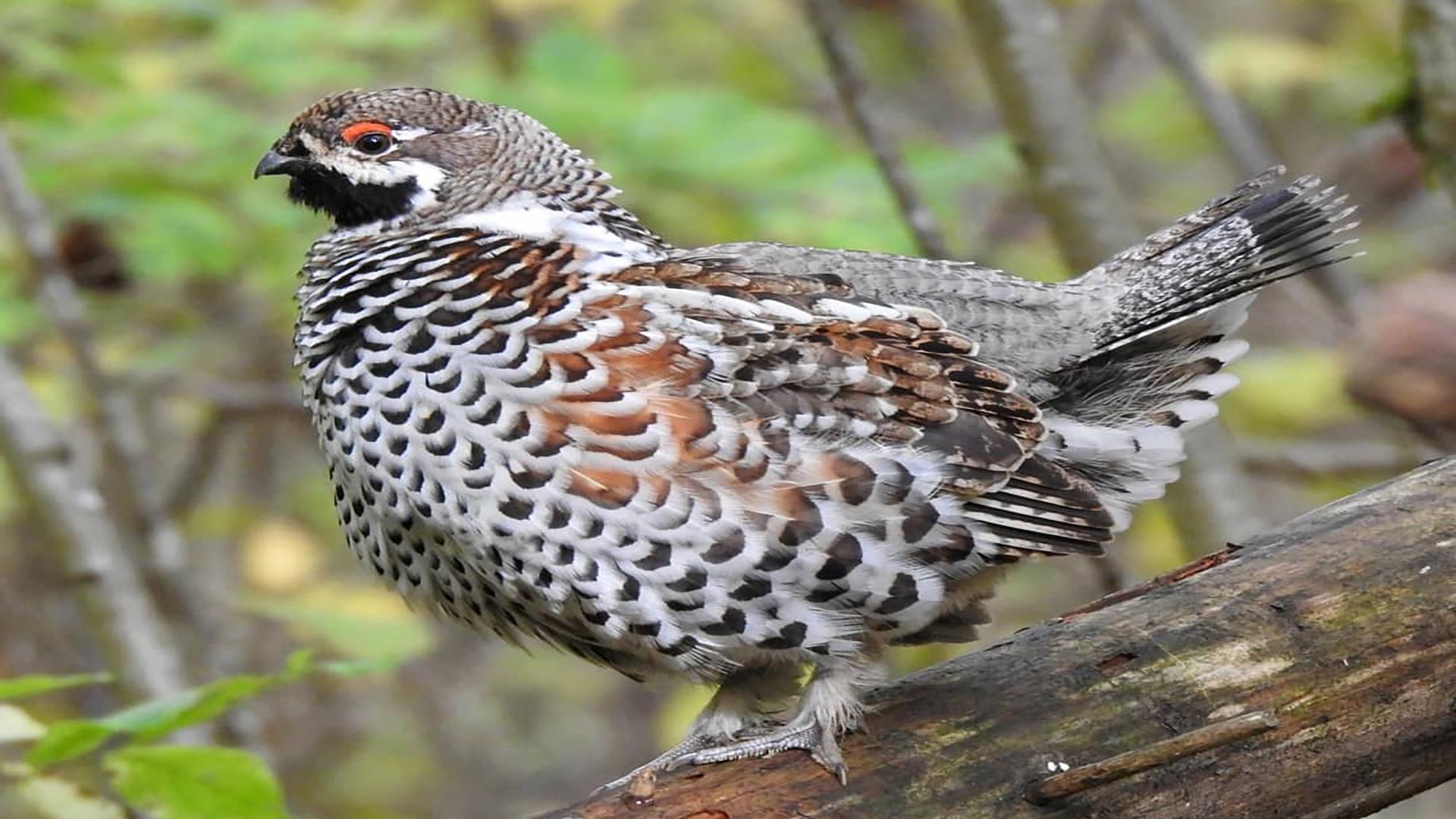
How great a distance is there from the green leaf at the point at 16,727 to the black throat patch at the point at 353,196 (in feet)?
3.99

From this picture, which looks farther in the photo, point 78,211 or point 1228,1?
point 1228,1

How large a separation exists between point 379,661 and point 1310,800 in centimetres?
166

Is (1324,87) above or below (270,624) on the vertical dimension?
above

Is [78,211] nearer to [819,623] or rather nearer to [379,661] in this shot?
[379,661]

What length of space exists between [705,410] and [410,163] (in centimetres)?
94

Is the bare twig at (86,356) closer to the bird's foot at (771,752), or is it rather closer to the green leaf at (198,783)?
the green leaf at (198,783)

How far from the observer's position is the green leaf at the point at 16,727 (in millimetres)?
2768

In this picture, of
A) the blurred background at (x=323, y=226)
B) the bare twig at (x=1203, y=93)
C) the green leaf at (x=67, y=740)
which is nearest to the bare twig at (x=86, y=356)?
the blurred background at (x=323, y=226)

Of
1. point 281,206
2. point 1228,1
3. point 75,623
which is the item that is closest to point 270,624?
point 75,623

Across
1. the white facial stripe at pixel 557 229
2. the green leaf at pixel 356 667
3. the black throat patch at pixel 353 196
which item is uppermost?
the black throat patch at pixel 353 196

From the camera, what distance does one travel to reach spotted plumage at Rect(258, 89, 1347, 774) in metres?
2.96

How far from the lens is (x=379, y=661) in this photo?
10.00ft

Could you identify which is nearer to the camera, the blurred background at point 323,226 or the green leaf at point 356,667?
the green leaf at point 356,667

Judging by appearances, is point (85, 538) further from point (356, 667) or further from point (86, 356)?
point (356, 667)
